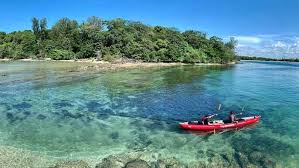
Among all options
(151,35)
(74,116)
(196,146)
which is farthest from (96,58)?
(196,146)

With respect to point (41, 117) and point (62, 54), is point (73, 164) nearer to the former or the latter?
point (41, 117)

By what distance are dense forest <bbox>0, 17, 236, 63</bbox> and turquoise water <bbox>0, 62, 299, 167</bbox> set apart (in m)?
65.1

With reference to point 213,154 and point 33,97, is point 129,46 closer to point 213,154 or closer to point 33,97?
point 33,97

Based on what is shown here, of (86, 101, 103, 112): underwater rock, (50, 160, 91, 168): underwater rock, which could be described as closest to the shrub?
(86, 101, 103, 112): underwater rock

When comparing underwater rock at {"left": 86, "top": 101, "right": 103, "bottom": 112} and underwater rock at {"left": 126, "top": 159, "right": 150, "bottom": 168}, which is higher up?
underwater rock at {"left": 86, "top": 101, "right": 103, "bottom": 112}

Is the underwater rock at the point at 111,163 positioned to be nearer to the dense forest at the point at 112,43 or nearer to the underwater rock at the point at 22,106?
the underwater rock at the point at 22,106

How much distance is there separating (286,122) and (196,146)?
11.5 metres

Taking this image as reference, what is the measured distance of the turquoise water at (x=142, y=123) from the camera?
68.2 feet

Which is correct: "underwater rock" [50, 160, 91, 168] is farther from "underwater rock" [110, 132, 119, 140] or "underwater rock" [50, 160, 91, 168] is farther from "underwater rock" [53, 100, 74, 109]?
"underwater rock" [53, 100, 74, 109]

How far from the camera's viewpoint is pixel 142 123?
1094 inches

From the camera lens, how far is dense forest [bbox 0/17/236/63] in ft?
364

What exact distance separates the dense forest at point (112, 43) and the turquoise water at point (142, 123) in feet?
214

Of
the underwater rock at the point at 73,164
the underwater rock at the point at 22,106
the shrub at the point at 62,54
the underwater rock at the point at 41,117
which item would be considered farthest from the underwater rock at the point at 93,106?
the shrub at the point at 62,54

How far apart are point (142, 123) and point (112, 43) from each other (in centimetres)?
8812
